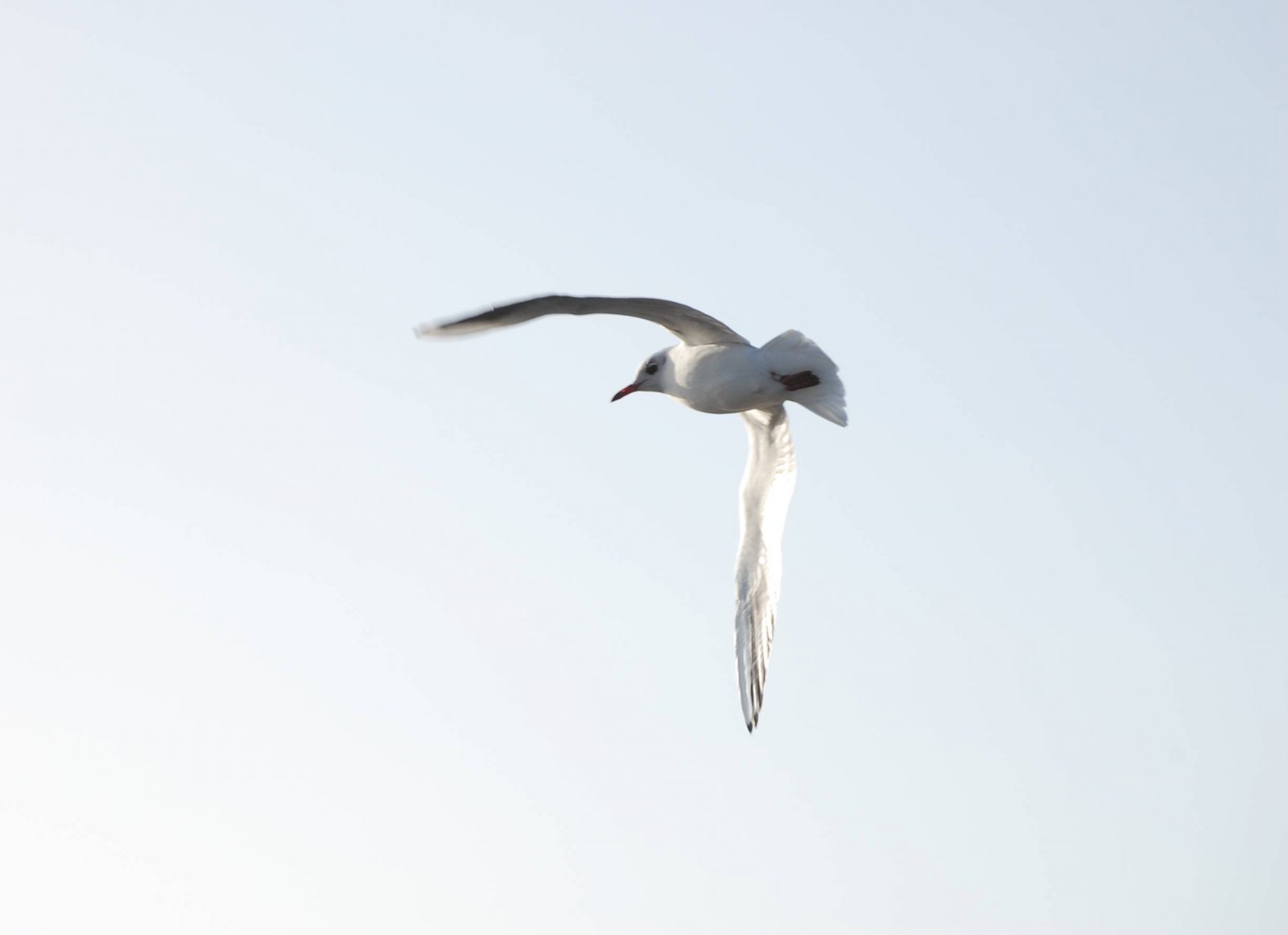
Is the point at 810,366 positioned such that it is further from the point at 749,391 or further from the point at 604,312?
the point at 604,312

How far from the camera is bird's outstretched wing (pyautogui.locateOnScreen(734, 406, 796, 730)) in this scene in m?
11.3

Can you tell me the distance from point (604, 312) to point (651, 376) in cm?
118

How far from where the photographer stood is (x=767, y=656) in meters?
11.5

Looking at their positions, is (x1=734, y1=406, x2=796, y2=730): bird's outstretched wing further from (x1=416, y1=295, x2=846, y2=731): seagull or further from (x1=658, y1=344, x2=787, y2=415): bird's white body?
(x1=658, y1=344, x2=787, y2=415): bird's white body

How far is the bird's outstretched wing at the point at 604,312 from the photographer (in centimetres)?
902

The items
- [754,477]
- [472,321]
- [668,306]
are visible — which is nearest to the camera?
[472,321]

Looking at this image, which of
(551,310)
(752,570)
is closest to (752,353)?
(551,310)

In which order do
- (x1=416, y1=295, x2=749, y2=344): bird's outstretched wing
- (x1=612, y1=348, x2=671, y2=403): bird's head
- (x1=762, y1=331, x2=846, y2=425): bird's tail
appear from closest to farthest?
(x1=416, y1=295, x2=749, y2=344): bird's outstretched wing < (x1=762, y1=331, x2=846, y2=425): bird's tail < (x1=612, y1=348, x2=671, y2=403): bird's head

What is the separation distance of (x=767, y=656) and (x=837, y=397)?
8.80 ft

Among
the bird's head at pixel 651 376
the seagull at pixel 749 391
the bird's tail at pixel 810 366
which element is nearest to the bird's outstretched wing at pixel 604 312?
the seagull at pixel 749 391

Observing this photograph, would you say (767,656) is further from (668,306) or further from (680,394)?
(668,306)

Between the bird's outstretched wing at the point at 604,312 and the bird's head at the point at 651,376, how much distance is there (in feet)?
0.70

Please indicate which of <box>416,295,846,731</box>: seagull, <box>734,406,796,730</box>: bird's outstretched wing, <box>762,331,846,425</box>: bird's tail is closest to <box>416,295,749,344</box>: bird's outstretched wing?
<box>416,295,846,731</box>: seagull

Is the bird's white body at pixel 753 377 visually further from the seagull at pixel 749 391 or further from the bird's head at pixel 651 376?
the bird's head at pixel 651 376
